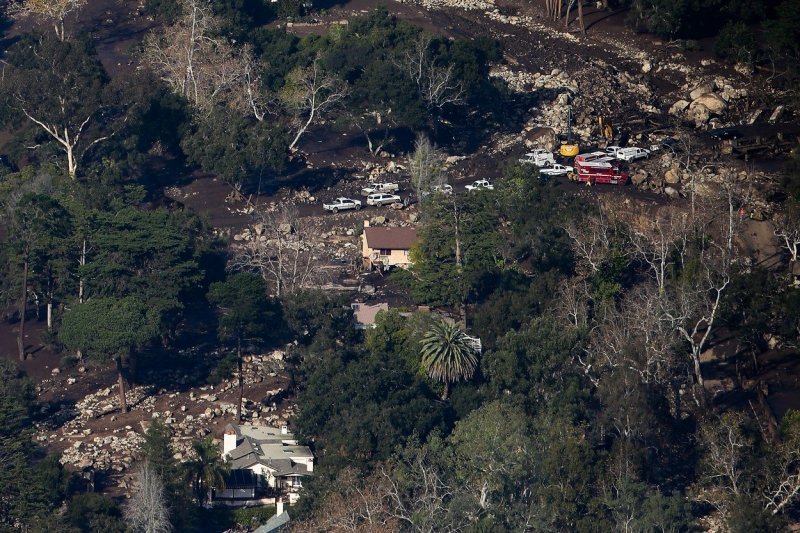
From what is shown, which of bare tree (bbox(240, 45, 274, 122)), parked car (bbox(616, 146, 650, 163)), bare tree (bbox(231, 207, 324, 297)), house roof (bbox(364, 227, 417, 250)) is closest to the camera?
bare tree (bbox(231, 207, 324, 297))

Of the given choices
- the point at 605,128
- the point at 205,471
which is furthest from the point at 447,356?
the point at 605,128

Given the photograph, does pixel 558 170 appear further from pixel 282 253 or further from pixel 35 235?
pixel 35 235

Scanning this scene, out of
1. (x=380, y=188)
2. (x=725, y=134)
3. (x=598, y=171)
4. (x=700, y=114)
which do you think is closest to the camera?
(x=598, y=171)

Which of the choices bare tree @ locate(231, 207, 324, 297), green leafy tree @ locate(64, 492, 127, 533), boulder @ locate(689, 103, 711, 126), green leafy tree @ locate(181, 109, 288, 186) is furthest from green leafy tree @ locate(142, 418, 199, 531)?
boulder @ locate(689, 103, 711, 126)

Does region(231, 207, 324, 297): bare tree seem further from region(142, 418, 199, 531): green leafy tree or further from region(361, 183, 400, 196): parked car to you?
region(142, 418, 199, 531): green leafy tree

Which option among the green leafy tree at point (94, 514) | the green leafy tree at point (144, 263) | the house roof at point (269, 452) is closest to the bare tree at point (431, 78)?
the green leafy tree at point (144, 263)

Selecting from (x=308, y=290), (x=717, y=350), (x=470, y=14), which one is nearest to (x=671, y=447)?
(x=717, y=350)
